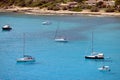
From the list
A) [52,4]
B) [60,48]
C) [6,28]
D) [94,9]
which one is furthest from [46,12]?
[60,48]

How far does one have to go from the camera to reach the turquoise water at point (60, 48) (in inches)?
2153

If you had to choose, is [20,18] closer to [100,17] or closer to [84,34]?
[100,17]

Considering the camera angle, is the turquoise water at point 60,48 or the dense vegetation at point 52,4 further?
the dense vegetation at point 52,4

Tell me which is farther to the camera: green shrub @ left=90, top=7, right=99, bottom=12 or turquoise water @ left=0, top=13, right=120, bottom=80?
green shrub @ left=90, top=7, right=99, bottom=12

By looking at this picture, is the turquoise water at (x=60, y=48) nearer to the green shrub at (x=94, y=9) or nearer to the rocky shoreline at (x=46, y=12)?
the rocky shoreline at (x=46, y=12)

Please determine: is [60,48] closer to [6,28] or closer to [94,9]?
[6,28]

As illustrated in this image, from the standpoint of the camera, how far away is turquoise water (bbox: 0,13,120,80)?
5469 cm

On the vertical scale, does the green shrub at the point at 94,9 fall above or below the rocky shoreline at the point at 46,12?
above

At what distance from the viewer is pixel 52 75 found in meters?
53.9

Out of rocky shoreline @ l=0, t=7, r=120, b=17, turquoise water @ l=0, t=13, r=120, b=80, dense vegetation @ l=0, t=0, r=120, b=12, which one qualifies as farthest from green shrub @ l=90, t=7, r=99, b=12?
turquoise water @ l=0, t=13, r=120, b=80

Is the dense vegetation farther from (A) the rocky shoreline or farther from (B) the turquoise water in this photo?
(B) the turquoise water

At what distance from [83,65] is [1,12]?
5909 cm

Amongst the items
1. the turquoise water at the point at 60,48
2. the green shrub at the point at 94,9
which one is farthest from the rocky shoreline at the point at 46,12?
the turquoise water at the point at 60,48

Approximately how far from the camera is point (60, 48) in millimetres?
68500
